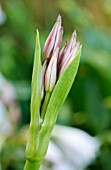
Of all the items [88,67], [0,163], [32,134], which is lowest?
[0,163]

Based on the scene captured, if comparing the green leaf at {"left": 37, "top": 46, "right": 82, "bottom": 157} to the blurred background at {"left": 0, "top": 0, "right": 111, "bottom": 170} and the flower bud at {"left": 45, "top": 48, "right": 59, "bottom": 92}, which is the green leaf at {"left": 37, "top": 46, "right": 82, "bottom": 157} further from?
the blurred background at {"left": 0, "top": 0, "right": 111, "bottom": 170}

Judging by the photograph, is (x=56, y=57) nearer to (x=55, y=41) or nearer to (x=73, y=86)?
(x=55, y=41)

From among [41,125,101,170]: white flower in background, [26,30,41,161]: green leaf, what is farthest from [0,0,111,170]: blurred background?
[26,30,41,161]: green leaf

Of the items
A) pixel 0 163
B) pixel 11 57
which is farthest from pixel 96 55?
pixel 0 163

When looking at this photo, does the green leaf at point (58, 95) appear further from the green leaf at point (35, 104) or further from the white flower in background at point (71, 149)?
the white flower in background at point (71, 149)

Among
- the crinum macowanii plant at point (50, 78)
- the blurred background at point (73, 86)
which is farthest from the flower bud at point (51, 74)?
the blurred background at point (73, 86)

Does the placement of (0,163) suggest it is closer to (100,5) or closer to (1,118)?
(1,118)
